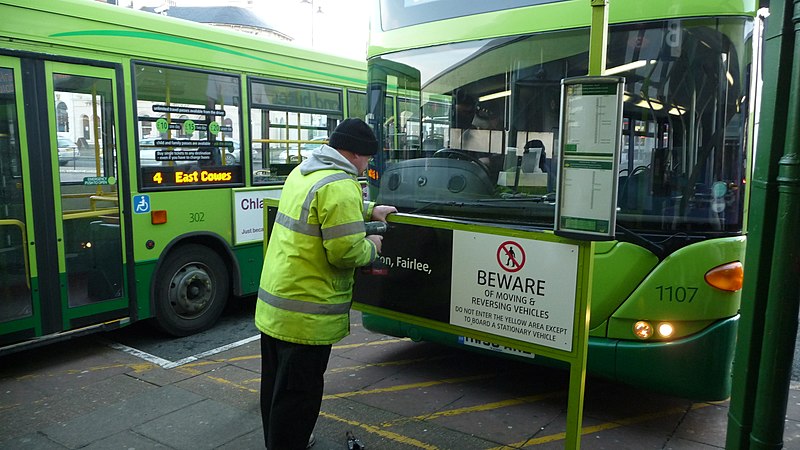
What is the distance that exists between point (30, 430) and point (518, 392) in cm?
338

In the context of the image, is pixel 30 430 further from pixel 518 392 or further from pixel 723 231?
pixel 723 231

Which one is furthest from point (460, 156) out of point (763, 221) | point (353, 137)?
point (763, 221)

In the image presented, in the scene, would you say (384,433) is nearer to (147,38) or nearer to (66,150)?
(66,150)

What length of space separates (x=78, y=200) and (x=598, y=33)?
4399mm

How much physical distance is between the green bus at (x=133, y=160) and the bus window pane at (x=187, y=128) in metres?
0.01

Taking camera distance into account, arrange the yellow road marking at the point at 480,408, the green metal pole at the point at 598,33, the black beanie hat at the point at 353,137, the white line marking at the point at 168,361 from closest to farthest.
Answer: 1. the green metal pole at the point at 598,33
2. the black beanie hat at the point at 353,137
3. the yellow road marking at the point at 480,408
4. the white line marking at the point at 168,361

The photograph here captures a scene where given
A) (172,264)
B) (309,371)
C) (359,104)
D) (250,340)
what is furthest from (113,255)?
(359,104)

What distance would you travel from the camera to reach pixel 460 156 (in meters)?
4.48

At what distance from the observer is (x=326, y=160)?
3.22 m

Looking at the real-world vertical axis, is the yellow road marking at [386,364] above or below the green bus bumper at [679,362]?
below

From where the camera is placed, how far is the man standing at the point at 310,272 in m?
3.07

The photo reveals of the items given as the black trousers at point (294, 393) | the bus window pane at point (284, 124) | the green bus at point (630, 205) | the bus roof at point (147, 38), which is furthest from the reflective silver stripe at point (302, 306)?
the bus window pane at point (284, 124)

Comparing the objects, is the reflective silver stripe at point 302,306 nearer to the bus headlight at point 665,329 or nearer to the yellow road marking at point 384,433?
the yellow road marking at point 384,433

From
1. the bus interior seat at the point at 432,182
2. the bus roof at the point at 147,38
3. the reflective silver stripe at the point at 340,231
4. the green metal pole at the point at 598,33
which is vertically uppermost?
the bus roof at the point at 147,38
